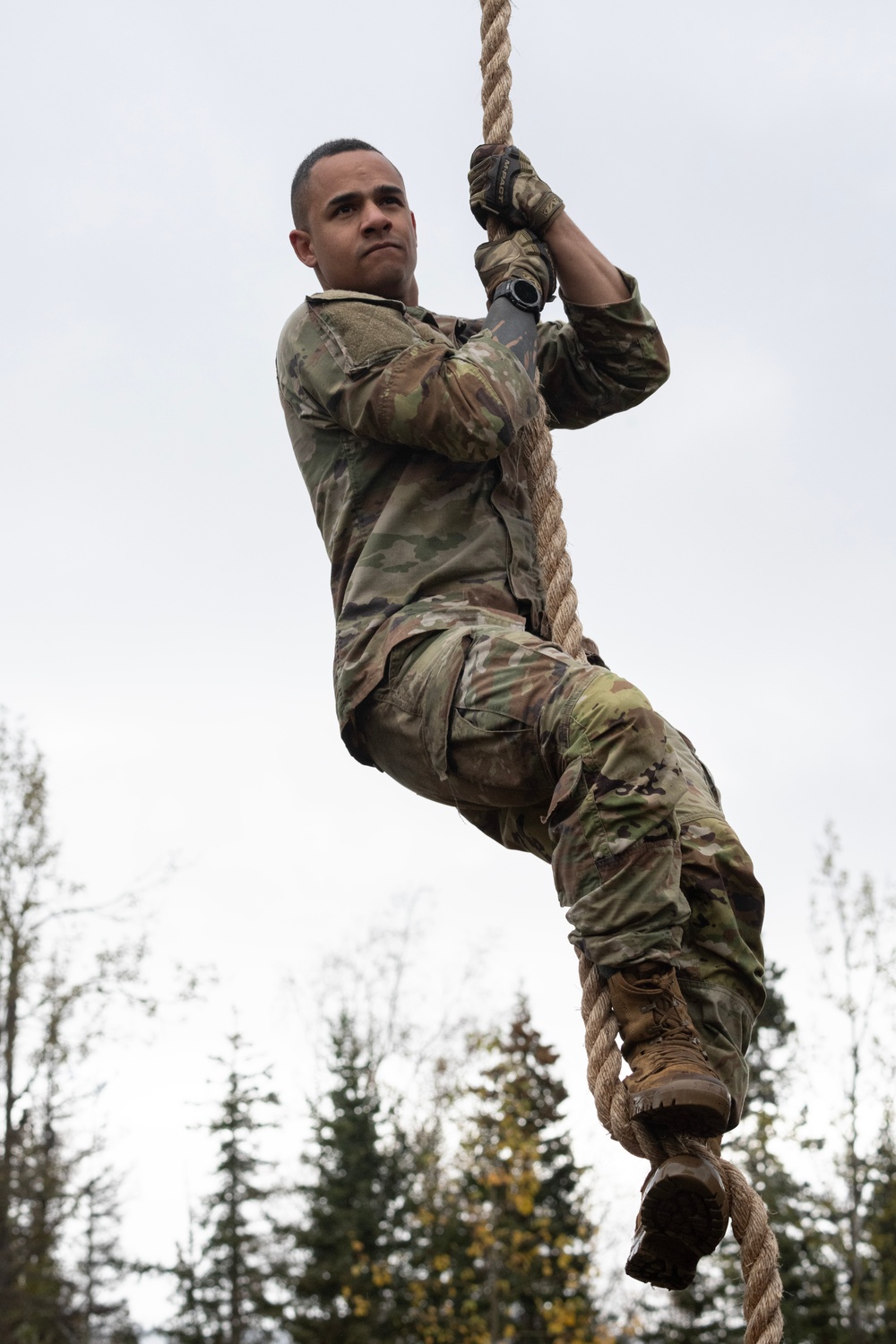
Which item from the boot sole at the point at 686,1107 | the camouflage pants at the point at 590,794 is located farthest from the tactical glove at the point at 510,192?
the boot sole at the point at 686,1107

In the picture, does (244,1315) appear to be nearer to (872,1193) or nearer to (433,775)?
(872,1193)

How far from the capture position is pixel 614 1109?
9.35 ft

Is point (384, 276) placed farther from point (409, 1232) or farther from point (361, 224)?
point (409, 1232)

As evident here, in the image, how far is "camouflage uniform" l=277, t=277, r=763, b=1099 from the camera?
2.85 meters

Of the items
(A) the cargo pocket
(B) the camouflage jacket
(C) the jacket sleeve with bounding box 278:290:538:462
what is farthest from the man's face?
(A) the cargo pocket

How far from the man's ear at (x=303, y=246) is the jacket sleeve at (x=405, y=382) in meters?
0.45

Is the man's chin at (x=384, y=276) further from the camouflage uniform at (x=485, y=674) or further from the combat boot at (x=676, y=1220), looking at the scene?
the combat boot at (x=676, y=1220)

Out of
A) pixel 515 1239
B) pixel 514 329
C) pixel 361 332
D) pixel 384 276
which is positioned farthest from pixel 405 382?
pixel 515 1239

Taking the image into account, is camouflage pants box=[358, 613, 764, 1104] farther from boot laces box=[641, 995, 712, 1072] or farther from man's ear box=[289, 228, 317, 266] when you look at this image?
man's ear box=[289, 228, 317, 266]

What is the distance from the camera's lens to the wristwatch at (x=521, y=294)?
11.7 ft

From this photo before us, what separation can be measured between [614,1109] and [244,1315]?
22.6m

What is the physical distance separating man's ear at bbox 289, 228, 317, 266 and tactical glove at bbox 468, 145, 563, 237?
17.0 inches

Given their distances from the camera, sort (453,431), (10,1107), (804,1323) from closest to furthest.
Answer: (453,431), (10,1107), (804,1323)

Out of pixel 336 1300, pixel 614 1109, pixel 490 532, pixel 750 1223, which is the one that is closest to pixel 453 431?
pixel 490 532
